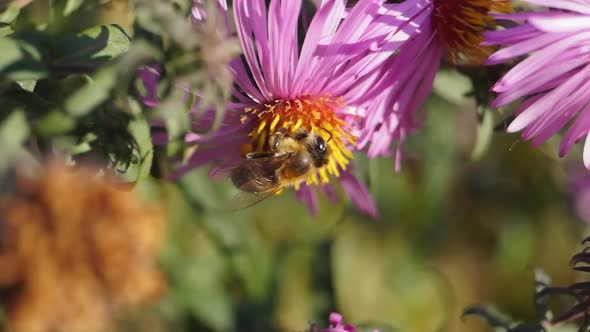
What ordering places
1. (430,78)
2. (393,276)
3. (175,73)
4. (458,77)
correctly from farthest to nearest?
(393,276) < (458,77) < (430,78) < (175,73)

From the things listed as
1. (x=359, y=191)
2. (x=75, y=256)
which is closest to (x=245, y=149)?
(x=359, y=191)

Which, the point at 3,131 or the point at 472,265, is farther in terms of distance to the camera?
the point at 472,265

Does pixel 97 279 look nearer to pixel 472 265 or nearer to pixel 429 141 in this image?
pixel 429 141

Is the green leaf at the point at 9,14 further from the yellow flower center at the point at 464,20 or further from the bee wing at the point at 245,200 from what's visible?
the yellow flower center at the point at 464,20

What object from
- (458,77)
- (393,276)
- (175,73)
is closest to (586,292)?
(458,77)

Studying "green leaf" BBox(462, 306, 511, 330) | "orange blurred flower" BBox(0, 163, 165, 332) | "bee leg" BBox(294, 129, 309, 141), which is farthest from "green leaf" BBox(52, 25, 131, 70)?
"orange blurred flower" BBox(0, 163, 165, 332)

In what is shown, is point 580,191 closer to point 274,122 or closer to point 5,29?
point 274,122

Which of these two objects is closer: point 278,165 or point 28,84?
point 28,84

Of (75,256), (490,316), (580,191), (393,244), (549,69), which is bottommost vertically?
(75,256)
